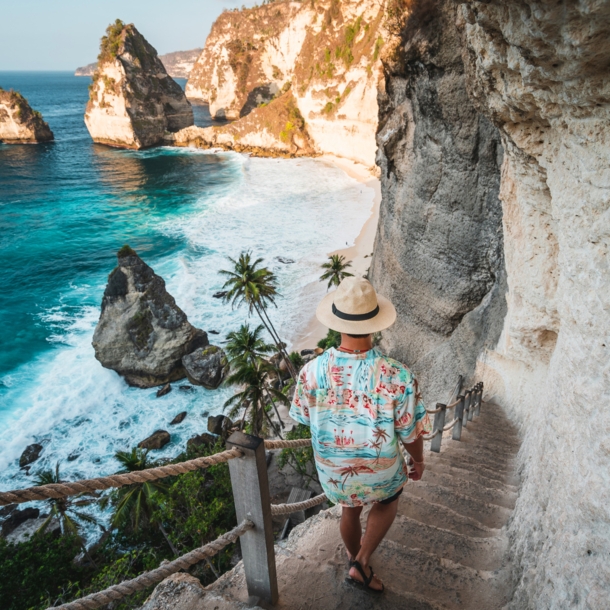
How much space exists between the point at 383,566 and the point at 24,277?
35.9 meters

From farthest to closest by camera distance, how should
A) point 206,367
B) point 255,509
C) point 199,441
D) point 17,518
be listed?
1. point 206,367
2. point 199,441
3. point 17,518
4. point 255,509

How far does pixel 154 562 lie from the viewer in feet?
38.4

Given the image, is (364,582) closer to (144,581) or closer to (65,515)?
(144,581)

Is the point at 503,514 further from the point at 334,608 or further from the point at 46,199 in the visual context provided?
the point at 46,199

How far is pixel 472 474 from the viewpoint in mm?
5641

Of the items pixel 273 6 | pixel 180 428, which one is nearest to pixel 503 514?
pixel 180 428

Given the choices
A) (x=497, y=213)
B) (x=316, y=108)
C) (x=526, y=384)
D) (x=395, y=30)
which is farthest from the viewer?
(x=316, y=108)

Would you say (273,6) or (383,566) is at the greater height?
(273,6)

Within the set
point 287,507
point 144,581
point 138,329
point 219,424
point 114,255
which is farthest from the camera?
point 114,255

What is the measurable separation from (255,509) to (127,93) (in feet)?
260

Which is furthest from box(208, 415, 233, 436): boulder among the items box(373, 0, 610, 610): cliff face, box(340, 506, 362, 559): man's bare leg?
box(340, 506, 362, 559): man's bare leg

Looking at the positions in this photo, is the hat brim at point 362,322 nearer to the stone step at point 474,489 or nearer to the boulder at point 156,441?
the stone step at point 474,489

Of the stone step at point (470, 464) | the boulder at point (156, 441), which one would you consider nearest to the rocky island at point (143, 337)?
the boulder at point (156, 441)

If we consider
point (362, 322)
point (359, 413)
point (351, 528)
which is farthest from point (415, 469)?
point (362, 322)
